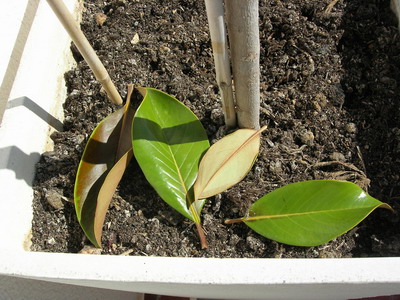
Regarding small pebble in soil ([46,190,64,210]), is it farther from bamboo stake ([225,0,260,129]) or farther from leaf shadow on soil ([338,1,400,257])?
leaf shadow on soil ([338,1,400,257])

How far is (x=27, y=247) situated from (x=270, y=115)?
1.45 feet

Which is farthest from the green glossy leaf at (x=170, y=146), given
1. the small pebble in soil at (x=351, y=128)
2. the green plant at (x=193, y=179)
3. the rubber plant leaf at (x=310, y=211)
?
the small pebble in soil at (x=351, y=128)

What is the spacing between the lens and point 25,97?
0.73m

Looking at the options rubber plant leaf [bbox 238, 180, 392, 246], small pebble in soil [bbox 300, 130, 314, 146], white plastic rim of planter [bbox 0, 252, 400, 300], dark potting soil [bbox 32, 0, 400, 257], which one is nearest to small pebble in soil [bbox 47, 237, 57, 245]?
dark potting soil [bbox 32, 0, 400, 257]

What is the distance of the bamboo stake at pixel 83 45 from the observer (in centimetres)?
61

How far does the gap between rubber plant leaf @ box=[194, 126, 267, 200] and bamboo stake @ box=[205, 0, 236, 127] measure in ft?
0.12

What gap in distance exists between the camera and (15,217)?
0.69m

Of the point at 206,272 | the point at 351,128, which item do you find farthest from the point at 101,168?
the point at 351,128

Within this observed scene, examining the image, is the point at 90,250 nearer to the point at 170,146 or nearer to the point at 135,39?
the point at 170,146

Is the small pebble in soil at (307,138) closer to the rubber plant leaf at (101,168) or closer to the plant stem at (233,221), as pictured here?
the plant stem at (233,221)

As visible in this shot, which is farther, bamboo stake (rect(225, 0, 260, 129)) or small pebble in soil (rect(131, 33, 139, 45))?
small pebble in soil (rect(131, 33, 139, 45))

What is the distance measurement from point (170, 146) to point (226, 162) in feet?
0.33

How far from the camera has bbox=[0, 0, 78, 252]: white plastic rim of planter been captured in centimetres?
69

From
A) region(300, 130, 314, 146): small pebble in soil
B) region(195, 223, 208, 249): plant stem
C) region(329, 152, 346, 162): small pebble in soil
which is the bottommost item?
region(195, 223, 208, 249): plant stem
